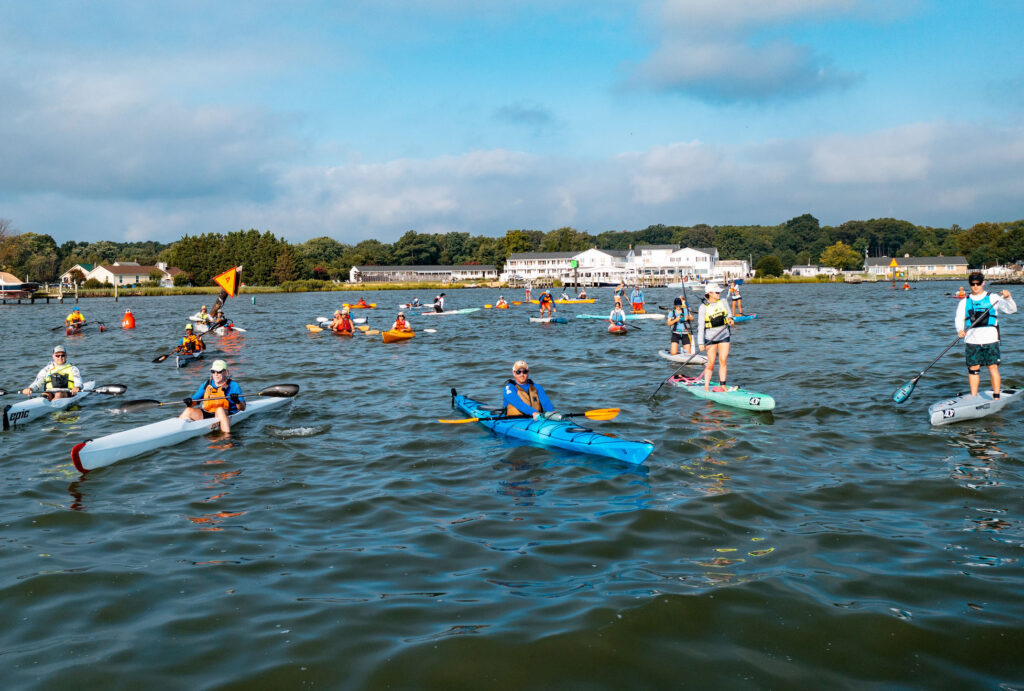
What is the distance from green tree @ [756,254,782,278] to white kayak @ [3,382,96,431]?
437 feet

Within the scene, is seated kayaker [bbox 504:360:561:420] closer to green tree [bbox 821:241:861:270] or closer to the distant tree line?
the distant tree line

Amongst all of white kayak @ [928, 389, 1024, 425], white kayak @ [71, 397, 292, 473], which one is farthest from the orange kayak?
white kayak @ [928, 389, 1024, 425]

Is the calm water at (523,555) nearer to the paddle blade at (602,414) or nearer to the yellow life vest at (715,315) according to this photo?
the paddle blade at (602,414)

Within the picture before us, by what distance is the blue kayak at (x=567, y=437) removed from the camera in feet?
30.3

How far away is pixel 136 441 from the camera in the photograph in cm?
1023

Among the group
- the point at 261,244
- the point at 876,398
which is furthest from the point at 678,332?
the point at 261,244

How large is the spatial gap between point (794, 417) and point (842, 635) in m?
7.83

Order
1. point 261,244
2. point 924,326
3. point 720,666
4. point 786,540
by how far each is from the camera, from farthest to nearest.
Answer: point 261,244 → point 924,326 → point 786,540 → point 720,666

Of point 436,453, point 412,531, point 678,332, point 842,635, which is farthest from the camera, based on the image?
point 678,332

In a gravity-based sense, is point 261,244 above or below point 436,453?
above

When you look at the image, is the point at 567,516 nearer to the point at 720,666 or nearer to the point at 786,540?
the point at 786,540

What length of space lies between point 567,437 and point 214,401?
6.41m

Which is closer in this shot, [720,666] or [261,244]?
[720,666]

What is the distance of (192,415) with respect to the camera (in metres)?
11.7
